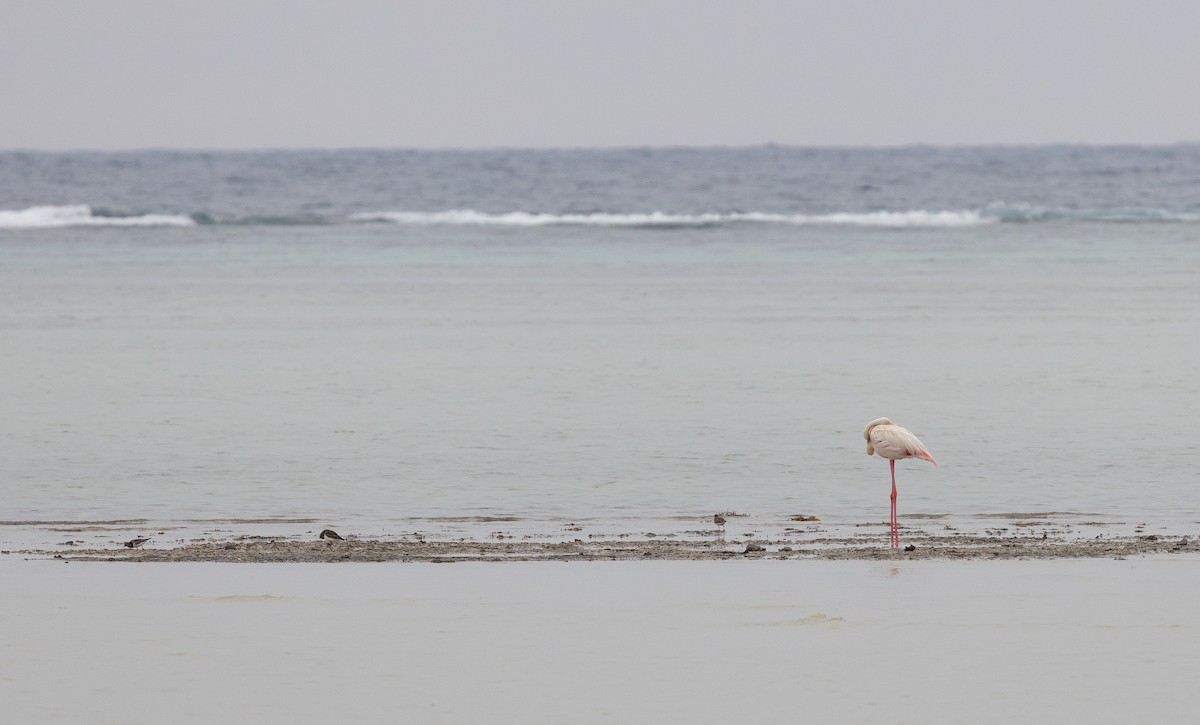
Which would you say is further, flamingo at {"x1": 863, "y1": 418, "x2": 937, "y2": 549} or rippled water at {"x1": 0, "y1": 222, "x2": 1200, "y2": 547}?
rippled water at {"x1": 0, "y1": 222, "x2": 1200, "y2": 547}

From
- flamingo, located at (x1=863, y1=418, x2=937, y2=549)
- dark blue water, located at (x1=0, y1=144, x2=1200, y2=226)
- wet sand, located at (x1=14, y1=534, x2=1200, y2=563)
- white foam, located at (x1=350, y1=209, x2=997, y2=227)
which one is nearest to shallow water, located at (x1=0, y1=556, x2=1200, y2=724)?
wet sand, located at (x1=14, y1=534, x2=1200, y2=563)

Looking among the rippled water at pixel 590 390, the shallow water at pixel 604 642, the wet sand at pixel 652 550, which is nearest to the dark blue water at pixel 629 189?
the rippled water at pixel 590 390

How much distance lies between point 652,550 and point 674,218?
140 ft

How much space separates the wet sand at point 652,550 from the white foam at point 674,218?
38.9 m

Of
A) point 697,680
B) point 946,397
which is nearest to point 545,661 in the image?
point 697,680

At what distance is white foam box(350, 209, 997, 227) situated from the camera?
163ft

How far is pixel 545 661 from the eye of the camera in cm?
689

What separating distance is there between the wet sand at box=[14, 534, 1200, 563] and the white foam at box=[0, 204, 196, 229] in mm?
41533

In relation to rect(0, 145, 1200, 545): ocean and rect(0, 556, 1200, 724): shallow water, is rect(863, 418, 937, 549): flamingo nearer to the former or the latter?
rect(0, 145, 1200, 545): ocean

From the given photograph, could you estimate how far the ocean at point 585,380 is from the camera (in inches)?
433

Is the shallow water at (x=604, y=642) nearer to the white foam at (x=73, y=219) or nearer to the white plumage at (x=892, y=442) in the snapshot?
the white plumage at (x=892, y=442)

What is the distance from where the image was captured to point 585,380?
17.0 metres

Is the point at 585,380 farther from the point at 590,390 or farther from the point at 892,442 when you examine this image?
the point at 892,442

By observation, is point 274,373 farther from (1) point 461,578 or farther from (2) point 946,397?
(1) point 461,578
